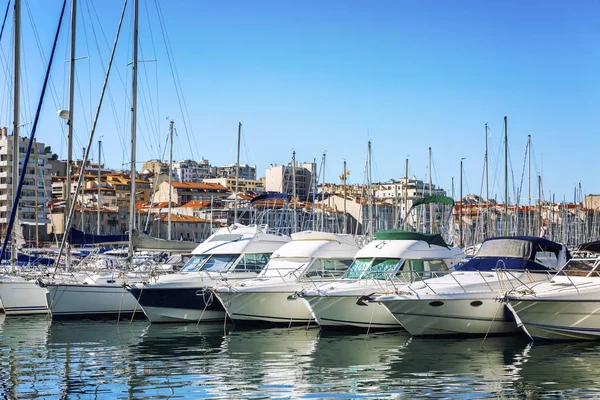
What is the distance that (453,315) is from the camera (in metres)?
22.3

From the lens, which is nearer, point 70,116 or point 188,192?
point 70,116

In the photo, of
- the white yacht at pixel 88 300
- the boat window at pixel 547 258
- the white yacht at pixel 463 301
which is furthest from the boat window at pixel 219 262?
the boat window at pixel 547 258

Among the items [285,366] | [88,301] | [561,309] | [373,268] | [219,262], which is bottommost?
[285,366]

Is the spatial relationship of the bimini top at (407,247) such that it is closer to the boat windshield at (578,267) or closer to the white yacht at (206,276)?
the white yacht at (206,276)

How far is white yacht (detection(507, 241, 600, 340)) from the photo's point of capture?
20.6 m

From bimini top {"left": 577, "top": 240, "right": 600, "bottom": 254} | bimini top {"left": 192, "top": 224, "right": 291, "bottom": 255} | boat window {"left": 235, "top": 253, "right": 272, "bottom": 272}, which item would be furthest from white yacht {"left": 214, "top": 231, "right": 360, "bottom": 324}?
bimini top {"left": 577, "top": 240, "right": 600, "bottom": 254}

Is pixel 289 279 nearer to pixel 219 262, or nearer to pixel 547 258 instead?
pixel 219 262

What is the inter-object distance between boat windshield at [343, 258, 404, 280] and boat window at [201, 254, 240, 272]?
16.9 feet

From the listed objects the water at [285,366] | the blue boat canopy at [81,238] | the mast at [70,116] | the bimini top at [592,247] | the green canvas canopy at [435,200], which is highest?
the mast at [70,116]

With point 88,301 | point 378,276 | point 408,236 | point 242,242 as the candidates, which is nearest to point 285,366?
point 378,276

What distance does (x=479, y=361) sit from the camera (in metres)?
18.9

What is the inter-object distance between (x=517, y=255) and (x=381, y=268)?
4.02m

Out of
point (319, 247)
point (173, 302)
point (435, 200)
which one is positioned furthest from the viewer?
point (435, 200)

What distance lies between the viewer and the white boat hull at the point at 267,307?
26.3 m
